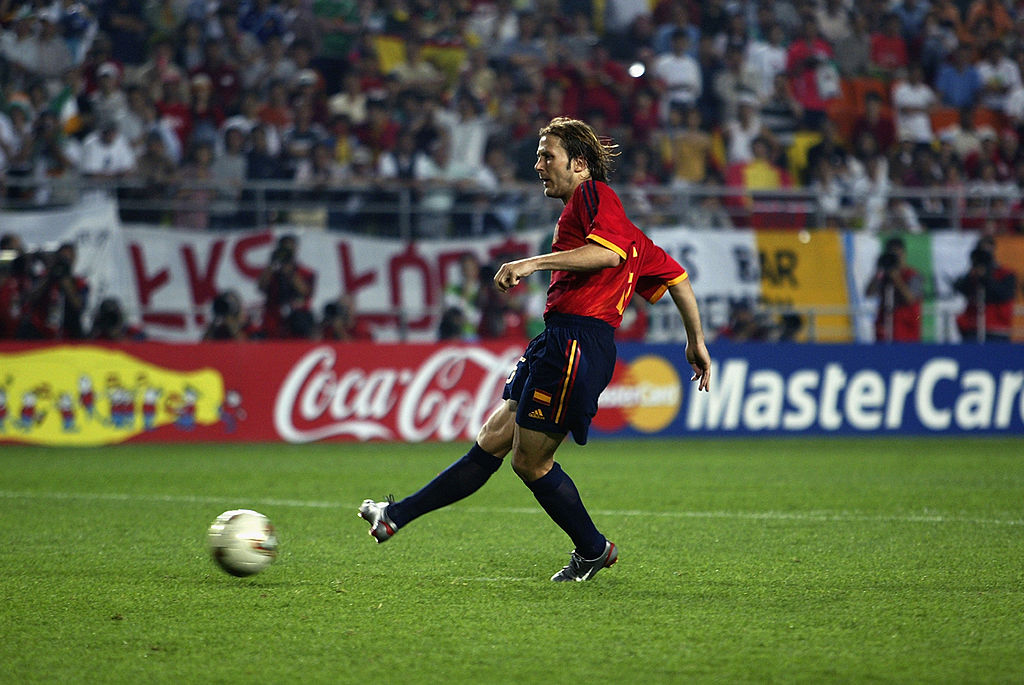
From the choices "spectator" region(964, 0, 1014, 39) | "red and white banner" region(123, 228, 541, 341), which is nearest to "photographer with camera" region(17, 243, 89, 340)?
"red and white banner" region(123, 228, 541, 341)

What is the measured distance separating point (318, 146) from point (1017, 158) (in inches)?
375

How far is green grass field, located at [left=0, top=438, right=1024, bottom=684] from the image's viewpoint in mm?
3961

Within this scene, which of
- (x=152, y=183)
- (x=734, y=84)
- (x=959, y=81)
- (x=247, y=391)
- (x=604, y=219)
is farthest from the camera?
(x=959, y=81)

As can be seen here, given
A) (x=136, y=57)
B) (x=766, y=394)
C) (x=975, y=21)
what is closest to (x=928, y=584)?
(x=766, y=394)

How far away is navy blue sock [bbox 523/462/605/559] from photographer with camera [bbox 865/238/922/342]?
1012cm

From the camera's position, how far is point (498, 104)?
1619 cm

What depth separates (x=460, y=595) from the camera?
5.12 meters

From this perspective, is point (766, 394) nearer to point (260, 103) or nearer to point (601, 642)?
point (260, 103)

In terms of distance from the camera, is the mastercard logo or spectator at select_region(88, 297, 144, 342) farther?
the mastercard logo

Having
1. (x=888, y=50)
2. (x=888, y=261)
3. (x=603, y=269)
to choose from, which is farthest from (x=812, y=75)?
(x=603, y=269)

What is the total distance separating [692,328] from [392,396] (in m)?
8.17

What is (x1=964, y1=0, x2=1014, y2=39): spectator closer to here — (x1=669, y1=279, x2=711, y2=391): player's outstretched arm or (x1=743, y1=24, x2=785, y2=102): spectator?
(x1=743, y1=24, x2=785, y2=102): spectator

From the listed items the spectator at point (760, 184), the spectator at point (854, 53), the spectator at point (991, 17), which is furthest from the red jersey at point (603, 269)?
the spectator at point (991, 17)

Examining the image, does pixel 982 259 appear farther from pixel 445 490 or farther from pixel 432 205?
pixel 445 490
